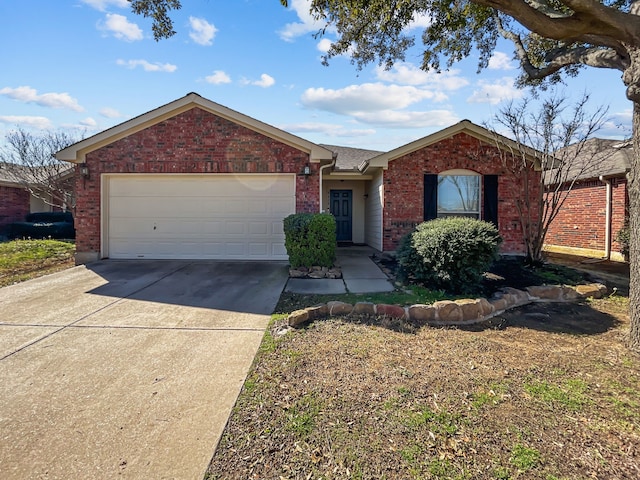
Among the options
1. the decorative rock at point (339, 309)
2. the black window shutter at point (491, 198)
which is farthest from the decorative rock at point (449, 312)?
the black window shutter at point (491, 198)

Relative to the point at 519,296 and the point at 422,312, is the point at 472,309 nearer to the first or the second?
the point at 422,312

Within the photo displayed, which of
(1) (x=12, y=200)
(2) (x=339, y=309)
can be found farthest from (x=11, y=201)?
(2) (x=339, y=309)

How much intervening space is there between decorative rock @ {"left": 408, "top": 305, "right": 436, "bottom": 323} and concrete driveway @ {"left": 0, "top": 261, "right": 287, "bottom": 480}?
6.63 ft

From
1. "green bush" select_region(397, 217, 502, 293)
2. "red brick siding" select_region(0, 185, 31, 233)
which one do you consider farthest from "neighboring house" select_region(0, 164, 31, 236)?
"green bush" select_region(397, 217, 502, 293)

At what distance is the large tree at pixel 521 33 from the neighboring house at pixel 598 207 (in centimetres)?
311

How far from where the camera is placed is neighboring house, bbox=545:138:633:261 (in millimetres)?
10266

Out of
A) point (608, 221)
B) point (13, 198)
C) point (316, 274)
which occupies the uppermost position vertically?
point (13, 198)

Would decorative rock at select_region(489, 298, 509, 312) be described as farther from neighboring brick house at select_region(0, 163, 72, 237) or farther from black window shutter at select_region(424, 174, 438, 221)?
neighboring brick house at select_region(0, 163, 72, 237)

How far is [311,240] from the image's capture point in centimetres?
768

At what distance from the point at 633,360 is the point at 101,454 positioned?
4866 mm

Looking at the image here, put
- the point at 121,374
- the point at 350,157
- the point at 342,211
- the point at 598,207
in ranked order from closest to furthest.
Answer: the point at 121,374, the point at 598,207, the point at 342,211, the point at 350,157

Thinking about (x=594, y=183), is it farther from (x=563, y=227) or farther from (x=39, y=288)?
(x=39, y=288)

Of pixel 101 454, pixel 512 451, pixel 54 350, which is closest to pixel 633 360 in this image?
pixel 512 451

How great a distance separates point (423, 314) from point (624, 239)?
9.07m
